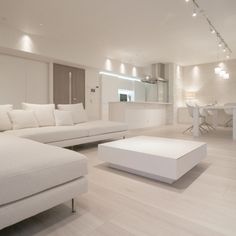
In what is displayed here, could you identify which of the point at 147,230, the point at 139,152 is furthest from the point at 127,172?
the point at 147,230

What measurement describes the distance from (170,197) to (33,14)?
13.2ft

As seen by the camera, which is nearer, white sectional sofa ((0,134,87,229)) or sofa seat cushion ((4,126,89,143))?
white sectional sofa ((0,134,87,229))

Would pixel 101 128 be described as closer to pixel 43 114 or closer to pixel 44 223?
pixel 43 114

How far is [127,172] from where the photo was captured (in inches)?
98.8

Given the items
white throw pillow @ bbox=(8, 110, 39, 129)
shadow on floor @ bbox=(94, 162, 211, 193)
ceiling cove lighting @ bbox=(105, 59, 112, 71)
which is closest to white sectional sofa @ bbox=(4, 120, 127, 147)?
white throw pillow @ bbox=(8, 110, 39, 129)

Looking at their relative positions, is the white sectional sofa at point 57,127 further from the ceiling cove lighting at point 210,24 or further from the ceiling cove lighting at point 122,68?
the ceiling cove lighting at point 122,68

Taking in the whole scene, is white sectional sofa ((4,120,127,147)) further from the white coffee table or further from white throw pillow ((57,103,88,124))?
the white coffee table

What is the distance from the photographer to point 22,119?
10.8ft

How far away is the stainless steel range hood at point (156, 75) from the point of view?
820 cm

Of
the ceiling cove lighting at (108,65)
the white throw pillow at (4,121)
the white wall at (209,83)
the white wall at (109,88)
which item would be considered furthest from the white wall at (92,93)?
the white wall at (209,83)

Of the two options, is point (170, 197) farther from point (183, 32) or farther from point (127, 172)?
point (183, 32)

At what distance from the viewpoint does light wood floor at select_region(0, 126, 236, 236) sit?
4.36 feet

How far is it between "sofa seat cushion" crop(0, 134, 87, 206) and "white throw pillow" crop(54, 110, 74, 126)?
213 centimetres

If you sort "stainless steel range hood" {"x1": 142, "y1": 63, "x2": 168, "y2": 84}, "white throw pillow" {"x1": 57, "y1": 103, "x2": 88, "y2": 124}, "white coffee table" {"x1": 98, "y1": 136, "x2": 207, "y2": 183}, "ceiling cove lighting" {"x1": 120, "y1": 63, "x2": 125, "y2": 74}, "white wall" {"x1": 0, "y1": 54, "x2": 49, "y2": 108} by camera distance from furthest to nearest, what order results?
"stainless steel range hood" {"x1": 142, "y1": 63, "x2": 168, "y2": 84}, "ceiling cove lighting" {"x1": 120, "y1": 63, "x2": 125, "y2": 74}, "white wall" {"x1": 0, "y1": 54, "x2": 49, "y2": 108}, "white throw pillow" {"x1": 57, "y1": 103, "x2": 88, "y2": 124}, "white coffee table" {"x1": 98, "y1": 136, "x2": 207, "y2": 183}
